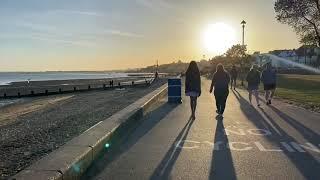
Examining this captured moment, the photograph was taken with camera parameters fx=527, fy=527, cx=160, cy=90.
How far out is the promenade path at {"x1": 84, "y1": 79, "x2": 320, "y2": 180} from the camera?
8.50 meters

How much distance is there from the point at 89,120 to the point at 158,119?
2214mm

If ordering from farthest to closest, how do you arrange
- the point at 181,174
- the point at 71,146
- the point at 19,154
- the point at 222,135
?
the point at 222,135 → the point at 19,154 → the point at 71,146 → the point at 181,174

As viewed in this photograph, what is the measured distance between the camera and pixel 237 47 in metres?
99.6

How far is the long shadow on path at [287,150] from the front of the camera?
8.66 m

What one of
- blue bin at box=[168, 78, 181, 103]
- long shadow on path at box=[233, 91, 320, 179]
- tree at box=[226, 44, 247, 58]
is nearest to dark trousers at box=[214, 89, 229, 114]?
long shadow on path at box=[233, 91, 320, 179]

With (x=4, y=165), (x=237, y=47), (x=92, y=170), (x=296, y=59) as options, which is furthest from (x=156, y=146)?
(x=296, y=59)

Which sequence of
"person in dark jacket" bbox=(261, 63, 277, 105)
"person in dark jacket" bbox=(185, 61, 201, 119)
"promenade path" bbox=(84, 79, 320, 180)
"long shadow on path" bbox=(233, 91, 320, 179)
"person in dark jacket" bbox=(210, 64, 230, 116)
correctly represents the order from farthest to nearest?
1. "person in dark jacket" bbox=(261, 63, 277, 105)
2. "person in dark jacket" bbox=(210, 64, 230, 116)
3. "person in dark jacket" bbox=(185, 61, 201, 119)
4. "long shadow on path" bbox=(233, 91, 320, 179)
5. "promenade path" bbox=(84, 79, 320, 180)

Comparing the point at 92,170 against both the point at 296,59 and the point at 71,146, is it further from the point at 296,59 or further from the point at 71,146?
the point at 296,59

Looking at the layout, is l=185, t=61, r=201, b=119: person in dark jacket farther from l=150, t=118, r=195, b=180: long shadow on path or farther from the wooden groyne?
the wooden groyne

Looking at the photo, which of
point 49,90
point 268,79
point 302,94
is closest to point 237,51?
point 49,90

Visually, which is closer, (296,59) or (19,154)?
(19,154)

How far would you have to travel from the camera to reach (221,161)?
31.0 ft

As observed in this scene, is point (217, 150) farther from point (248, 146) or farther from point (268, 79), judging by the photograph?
point (268, 79)

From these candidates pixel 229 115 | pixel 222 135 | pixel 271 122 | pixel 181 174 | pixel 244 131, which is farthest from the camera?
pixel 229 115
